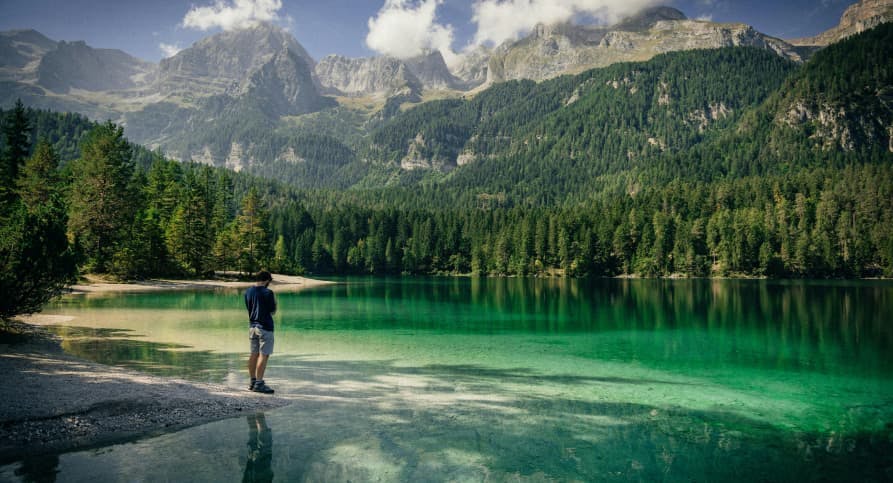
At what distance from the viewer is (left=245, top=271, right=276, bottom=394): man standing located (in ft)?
47.0

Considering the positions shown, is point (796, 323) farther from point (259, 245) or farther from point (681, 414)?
point (259, 245)

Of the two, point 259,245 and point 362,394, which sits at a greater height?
point 259,245

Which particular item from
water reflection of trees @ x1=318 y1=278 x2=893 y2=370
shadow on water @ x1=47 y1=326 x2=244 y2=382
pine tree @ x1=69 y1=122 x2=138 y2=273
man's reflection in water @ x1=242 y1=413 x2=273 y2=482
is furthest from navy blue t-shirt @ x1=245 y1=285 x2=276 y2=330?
pine tree @ x1=69 y1=122 x2=138 y2=273

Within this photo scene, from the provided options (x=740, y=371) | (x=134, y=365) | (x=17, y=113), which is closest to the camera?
(x=134, y=365)

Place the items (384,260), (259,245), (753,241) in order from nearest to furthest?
1. (259,245)
2. (753,241)
3. (384,260)

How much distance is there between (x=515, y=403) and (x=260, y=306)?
7.57 metres

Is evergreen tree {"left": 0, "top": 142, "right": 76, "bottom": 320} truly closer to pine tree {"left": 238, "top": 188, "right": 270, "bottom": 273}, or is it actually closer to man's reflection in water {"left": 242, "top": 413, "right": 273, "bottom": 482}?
man's reflection in water {"left": 242, "top": 413, "right": 273, "bottom": 482}

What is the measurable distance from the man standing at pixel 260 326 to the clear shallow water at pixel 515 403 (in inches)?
37.8

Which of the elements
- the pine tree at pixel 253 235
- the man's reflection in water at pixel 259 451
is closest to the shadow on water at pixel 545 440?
the man's reflection in water at pixel 259 451

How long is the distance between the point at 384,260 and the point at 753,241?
101047 mm

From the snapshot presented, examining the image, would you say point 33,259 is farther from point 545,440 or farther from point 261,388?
point 545,440

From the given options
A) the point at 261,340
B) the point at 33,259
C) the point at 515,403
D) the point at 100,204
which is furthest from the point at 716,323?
the point at 100,204

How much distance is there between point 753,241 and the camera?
12731 centimetres

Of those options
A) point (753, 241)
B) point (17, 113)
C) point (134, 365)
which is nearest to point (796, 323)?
point (134, 365)
